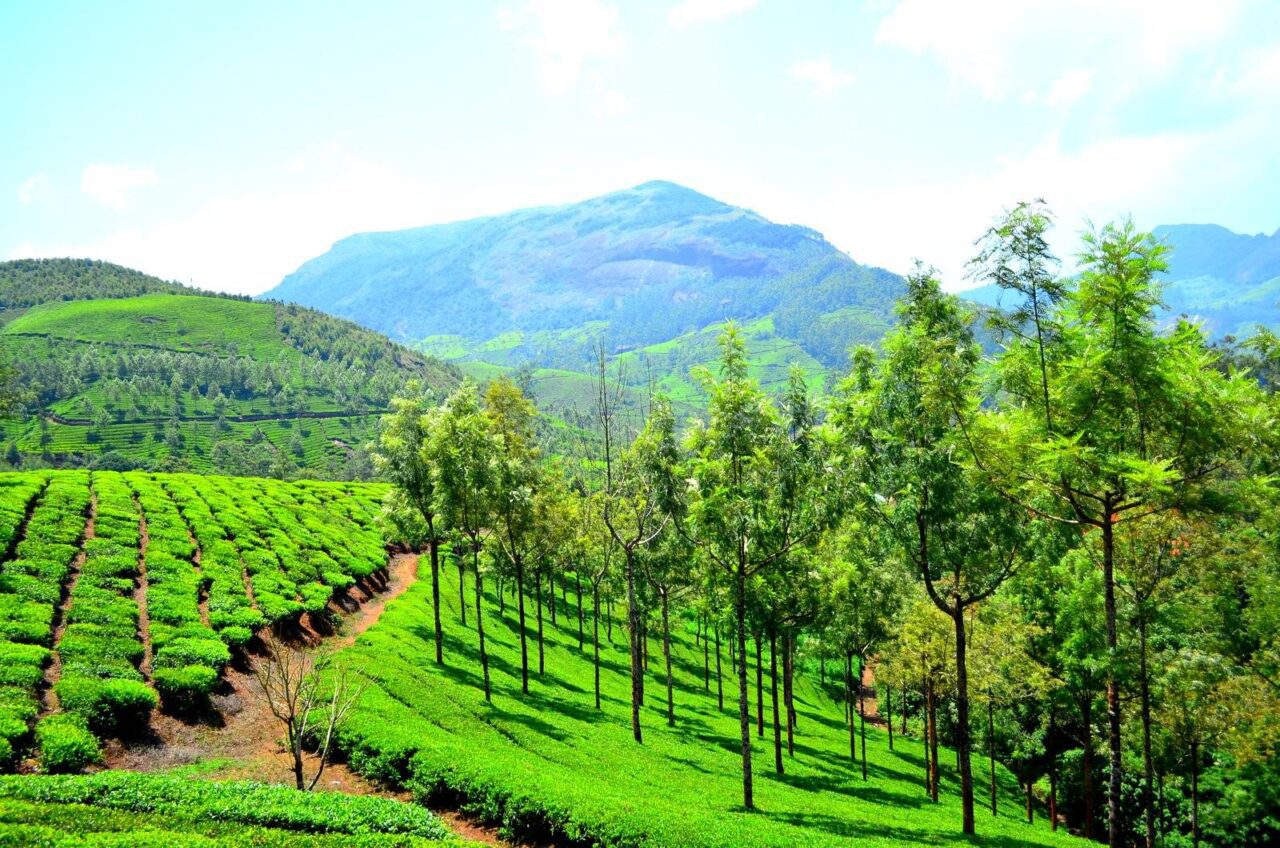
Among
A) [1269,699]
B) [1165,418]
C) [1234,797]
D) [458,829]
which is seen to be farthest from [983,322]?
[1234,797]

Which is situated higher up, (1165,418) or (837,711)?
(1165,418)

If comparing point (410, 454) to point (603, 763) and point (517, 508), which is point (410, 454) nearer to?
point (517, 508)

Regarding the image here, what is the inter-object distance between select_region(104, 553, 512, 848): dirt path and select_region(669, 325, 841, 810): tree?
1297 centimetres

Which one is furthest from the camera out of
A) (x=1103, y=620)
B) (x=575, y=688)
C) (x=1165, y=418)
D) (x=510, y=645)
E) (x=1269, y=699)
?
(x=510, y=645)

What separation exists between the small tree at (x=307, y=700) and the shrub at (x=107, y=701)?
425cm

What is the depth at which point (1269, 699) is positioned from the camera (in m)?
26.1

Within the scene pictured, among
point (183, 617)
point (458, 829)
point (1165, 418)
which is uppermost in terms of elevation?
point (1165, 418)

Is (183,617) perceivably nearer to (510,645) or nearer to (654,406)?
(510,645)

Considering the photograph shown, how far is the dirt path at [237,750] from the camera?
23.0 m

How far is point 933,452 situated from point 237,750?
29.6m

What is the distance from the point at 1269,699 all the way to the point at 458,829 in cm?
3243

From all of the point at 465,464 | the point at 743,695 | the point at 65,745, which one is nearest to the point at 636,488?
the point at 465,464

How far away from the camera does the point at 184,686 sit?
27406 millimetres

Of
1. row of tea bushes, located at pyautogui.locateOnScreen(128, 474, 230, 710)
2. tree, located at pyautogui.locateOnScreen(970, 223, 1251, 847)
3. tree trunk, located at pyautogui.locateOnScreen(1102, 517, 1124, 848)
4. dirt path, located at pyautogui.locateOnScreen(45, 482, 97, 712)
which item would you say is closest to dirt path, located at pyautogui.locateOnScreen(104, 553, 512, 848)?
row of tea bushes, located at pyautogui.locateOnScreen(128, 474, 230, 710)
